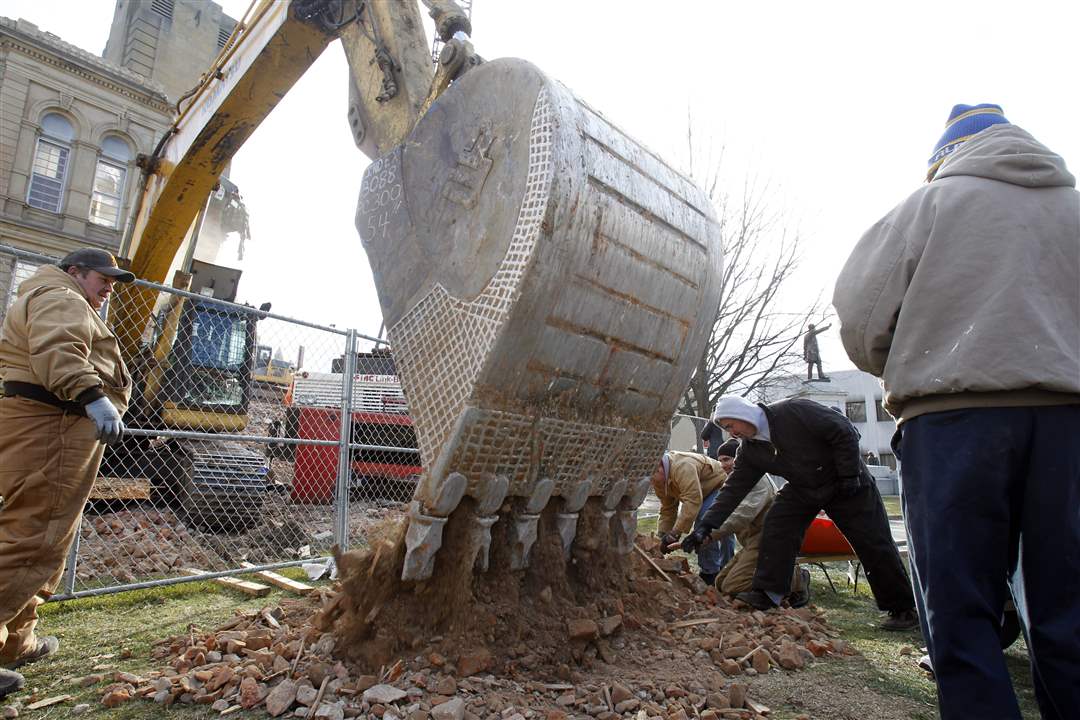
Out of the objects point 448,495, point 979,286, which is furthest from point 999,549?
point 448,495

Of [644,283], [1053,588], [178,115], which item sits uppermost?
[178,115]

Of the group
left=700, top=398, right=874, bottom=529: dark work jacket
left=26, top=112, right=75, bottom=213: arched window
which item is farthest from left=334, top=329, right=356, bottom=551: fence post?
left=26, top=112, right=75, bottom=213: arched window

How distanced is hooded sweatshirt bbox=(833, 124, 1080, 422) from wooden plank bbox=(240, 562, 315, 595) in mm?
3472

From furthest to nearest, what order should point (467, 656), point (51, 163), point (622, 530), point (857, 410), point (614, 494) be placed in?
point (857, 410), point (51, 163), point (622, 530), point (614, 494), point (467, 656)

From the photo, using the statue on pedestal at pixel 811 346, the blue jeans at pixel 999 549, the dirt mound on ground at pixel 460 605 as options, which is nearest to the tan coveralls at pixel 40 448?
the dirt mound on ground at pixel 460 605

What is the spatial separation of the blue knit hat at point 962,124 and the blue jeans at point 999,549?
0.96 metres

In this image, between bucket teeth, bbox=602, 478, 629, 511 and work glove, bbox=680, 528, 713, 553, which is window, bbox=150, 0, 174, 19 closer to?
work glove, bbox=680, 528, 713, 553

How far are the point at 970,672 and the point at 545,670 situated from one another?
4.37ft

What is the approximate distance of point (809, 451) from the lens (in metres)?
4.12

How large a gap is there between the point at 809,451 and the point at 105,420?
381 centimetres

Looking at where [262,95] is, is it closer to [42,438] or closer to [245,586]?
[42,438]

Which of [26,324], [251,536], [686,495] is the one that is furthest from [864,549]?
[251,536]

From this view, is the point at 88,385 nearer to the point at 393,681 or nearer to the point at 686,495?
the point at 393,681

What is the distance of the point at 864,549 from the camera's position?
4.02 metres
